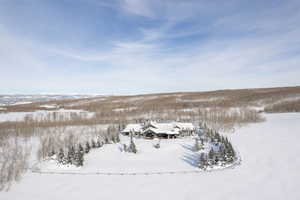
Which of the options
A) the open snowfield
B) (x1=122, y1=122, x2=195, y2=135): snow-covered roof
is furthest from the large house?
the open snowfield

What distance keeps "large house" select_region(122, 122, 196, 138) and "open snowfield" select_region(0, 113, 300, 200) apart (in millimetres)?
4689

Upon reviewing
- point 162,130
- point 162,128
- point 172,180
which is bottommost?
point 172,180

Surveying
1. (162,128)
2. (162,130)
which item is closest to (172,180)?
(162,130)

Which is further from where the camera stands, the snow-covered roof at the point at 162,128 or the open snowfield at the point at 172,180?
the snow-covered roof at the point at 162,128

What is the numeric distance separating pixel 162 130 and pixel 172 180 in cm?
994

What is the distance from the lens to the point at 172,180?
1021 centimetres

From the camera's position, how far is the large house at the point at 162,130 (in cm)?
1992

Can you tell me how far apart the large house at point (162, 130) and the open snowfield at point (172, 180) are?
4.69 metres

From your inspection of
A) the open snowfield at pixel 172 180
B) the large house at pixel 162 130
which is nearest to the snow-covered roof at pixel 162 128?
the large house at pixel 162 130

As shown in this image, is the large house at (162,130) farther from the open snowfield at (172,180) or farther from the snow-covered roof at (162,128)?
the open snowfield at (172,180)

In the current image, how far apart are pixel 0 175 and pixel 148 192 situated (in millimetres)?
8428

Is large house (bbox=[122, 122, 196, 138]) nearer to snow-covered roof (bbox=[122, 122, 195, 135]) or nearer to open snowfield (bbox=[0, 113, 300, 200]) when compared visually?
snow-covered roof (bbox=[122, 122, 195, 135])

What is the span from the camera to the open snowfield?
345 inches

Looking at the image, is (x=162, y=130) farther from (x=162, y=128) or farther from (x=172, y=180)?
(x=172, y=180)
